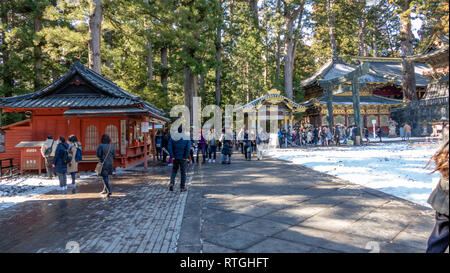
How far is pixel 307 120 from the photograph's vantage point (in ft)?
113

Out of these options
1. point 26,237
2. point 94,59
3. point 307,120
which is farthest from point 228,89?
point 26,237

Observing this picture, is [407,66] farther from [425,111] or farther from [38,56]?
[38,56]

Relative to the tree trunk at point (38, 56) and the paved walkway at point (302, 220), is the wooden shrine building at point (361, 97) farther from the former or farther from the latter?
the tree trunk at point (38, 56)

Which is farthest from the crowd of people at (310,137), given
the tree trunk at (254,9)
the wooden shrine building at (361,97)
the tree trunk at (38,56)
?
the tree trunk at (38,56)

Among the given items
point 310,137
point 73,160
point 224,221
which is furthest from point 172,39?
point 224,221

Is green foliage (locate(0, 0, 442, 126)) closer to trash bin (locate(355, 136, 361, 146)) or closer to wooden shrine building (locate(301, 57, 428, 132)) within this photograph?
wooden shrine building (locate(301, 57, 428, 132))

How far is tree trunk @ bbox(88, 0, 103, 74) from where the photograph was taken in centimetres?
1396

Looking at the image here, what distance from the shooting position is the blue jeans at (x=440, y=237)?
2.85 metres

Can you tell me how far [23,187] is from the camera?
9.11 meters

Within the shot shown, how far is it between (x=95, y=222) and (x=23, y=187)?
5.78m

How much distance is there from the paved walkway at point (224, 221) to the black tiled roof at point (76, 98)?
5.05 m

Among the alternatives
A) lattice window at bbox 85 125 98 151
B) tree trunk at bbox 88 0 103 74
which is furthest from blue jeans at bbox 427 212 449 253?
tree trunk at bbox 88 0 103 74

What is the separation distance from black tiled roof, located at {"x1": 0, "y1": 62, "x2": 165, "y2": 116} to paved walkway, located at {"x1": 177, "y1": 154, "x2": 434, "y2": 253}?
6522mm

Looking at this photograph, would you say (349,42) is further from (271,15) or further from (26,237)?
(26,237)
